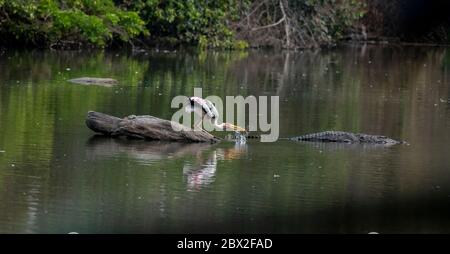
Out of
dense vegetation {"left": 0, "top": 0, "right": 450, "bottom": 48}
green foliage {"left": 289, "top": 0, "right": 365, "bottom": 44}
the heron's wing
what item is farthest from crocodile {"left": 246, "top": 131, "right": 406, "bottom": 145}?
green foliage {"left": 289, "top": 0, "right": 365, "bottom": 44}

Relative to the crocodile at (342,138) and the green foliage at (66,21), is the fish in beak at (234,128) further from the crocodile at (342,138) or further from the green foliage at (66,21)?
the green foliage at (66,21)

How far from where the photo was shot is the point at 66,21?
30609 millimetres

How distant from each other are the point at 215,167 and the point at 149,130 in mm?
2123

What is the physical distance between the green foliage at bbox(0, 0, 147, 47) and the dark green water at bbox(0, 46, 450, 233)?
462 centimetres

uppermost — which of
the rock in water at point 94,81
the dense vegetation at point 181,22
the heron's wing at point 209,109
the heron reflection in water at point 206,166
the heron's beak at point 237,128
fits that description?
the dense vegetation at point 181,22

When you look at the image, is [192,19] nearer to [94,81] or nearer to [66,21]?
[66,21]

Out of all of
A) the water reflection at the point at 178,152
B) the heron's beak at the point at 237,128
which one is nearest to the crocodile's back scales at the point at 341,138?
the heron's beak at the point at 237,128

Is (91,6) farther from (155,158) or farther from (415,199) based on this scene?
(415,199)

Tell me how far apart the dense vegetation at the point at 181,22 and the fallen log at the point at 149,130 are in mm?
10018

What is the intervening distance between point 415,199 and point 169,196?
2.83 m

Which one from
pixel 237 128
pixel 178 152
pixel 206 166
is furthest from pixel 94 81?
pixel 206 166

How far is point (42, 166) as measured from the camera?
12.7 metres

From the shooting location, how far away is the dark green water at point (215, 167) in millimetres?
10000

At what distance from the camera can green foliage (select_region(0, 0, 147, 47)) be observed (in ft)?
99.8
